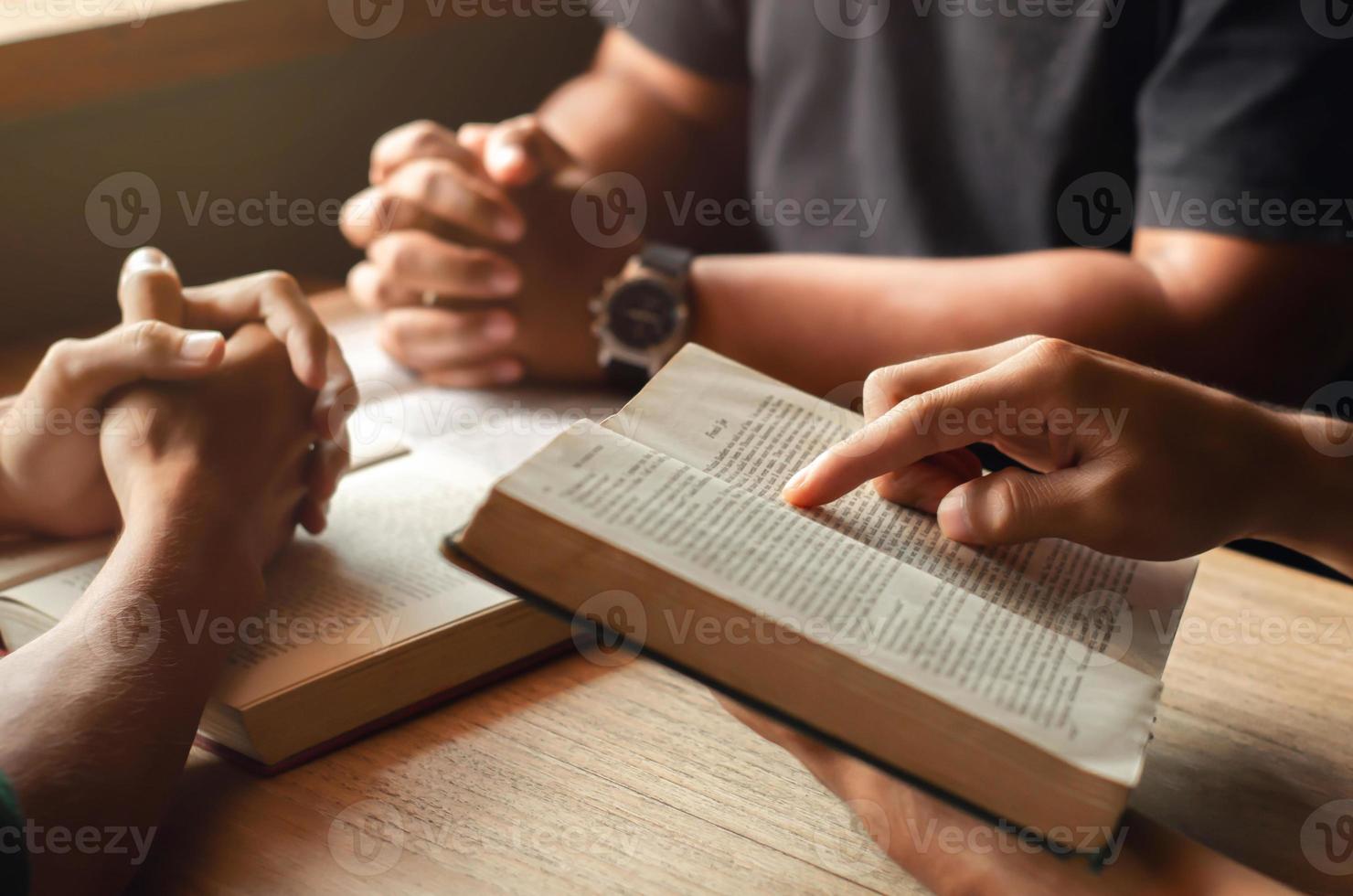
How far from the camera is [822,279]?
1.13 meters

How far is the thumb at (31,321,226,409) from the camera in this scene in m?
0.72

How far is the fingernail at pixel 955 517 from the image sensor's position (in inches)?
23.7

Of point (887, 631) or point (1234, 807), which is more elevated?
point (887, 631)

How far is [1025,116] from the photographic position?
121 centimetres

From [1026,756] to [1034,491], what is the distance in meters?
0.18

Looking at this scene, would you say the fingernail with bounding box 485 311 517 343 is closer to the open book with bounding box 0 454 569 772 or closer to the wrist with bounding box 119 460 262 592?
the open book with bounding box 0 454 569 772

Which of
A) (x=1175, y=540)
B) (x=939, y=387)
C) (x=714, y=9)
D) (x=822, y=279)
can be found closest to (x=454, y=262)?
(x=822, y=279)

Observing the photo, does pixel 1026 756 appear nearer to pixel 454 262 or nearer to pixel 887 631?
pixel 887 631

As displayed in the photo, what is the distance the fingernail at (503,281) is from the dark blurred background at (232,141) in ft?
1.52

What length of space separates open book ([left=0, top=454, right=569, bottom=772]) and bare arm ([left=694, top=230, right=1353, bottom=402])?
0.46 meters
